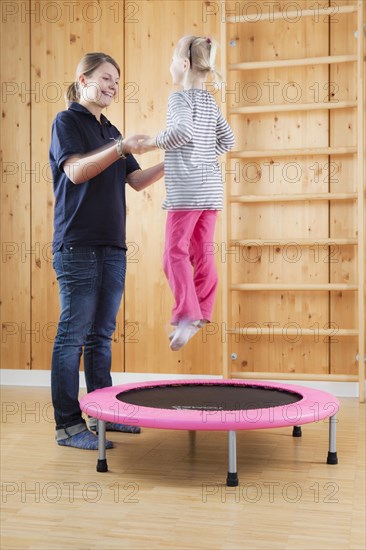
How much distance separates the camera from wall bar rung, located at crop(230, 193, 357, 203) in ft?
15.0

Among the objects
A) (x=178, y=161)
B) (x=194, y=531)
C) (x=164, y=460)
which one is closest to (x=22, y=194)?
(x=164, y=460)

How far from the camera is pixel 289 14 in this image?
4.62 meters

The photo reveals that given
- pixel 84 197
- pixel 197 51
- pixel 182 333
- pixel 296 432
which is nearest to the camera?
pixel 197 51

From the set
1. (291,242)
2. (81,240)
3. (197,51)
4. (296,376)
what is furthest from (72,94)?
(296,376)

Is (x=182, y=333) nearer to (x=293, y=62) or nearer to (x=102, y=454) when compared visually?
(x=102, y=454)

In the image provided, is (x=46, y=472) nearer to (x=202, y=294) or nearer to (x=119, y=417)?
(x=119, y=417)

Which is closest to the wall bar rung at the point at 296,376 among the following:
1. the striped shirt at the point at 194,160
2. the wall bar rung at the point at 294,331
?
the wall bar rung at the point at 294,331

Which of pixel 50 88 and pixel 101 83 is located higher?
pixel 50 88

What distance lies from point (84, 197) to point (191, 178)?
1008mm

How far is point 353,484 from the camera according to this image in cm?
281

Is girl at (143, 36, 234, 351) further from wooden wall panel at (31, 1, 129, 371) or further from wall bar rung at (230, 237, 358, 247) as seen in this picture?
wooden wall panel at (31, 1, 129, 371)

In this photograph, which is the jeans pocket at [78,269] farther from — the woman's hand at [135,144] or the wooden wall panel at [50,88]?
the wooden wall panel at [50,88]

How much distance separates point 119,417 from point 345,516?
0.92 meters

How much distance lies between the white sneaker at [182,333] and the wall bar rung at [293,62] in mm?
2640
